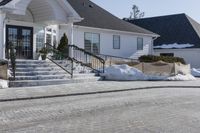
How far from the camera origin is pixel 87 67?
87.7 ft

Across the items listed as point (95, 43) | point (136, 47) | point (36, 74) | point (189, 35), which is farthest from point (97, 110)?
point (189, 35)

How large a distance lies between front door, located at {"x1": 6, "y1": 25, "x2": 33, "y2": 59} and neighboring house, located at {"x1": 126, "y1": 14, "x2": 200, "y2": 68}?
71.7 ft

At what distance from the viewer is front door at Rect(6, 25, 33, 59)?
81.5ft

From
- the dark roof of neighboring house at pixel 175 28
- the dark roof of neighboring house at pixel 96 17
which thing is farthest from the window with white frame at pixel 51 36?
the dark roof of neighboring house at pixel 175 28

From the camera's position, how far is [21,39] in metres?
25.4

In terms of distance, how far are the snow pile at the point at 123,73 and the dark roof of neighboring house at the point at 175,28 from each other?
676 inches

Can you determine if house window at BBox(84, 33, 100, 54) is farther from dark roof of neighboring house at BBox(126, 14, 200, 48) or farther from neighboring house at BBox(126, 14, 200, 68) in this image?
dark roof of neighboring house at BBox(126, 14, 200, 48)

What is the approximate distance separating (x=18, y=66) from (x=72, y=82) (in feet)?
10.3

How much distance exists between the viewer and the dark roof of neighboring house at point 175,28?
4456 centimetres

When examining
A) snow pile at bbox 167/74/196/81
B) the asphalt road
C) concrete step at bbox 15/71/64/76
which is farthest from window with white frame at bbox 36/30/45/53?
the asphalt road

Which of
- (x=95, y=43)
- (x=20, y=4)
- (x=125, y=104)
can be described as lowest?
(x=125, y=104)

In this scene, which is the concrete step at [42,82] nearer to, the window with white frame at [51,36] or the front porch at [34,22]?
the front porch at [34,22]

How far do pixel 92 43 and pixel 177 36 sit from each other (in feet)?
53.0

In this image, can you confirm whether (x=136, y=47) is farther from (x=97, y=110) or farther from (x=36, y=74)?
(x=97, y=110)
